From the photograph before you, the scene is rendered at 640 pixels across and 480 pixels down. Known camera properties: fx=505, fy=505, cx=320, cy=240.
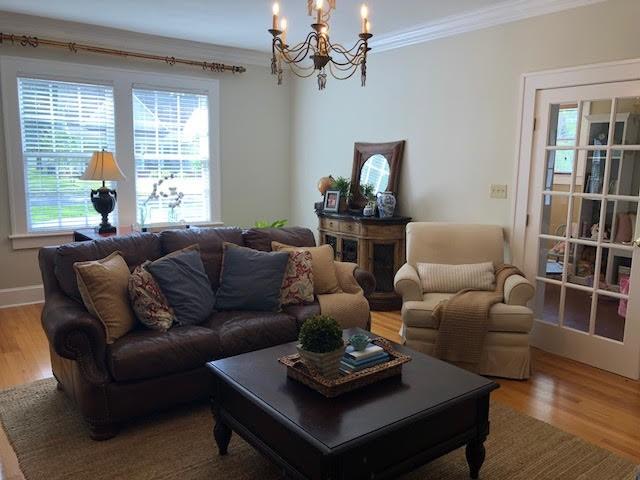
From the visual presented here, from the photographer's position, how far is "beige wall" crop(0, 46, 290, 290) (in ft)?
19.0

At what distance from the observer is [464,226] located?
13.3 ft

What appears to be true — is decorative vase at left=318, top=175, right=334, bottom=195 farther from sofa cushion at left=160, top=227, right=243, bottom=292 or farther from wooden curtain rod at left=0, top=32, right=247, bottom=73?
sofa cushion at left=160, top=227, right=243, bottom=292

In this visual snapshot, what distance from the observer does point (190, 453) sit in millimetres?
2410

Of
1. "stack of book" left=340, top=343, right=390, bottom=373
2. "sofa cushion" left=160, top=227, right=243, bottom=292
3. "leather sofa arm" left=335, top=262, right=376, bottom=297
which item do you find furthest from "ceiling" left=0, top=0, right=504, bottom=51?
"stack of book" left=340, top=343, right=390, bottom=373

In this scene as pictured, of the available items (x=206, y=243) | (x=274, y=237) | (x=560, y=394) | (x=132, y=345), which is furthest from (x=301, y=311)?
(x=560, y=394)

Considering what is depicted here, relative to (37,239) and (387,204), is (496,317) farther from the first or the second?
(37,239)

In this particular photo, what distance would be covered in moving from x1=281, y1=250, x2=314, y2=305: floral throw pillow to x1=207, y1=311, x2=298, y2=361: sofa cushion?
169mm

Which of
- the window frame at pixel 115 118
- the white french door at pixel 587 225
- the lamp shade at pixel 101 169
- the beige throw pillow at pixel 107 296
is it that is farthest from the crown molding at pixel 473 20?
the beige throw pillow at pixel 107 296

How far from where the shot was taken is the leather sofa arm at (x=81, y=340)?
2.41 metres

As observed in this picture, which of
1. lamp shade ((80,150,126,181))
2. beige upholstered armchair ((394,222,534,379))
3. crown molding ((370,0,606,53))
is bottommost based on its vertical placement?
beige upholstered armchair ((394,222,534,379))

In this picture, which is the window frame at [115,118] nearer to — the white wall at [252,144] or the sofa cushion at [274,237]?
the white wall at [252,144]

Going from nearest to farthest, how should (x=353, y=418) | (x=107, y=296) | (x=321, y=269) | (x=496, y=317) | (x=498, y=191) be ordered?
(x=353, y=418)
(x=107, y=296)
(x=496, y=317)
(x=321, y=269)
(x=498, y=191)

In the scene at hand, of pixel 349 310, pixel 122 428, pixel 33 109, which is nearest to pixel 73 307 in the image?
pixel 122 428

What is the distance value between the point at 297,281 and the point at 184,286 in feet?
2.40
